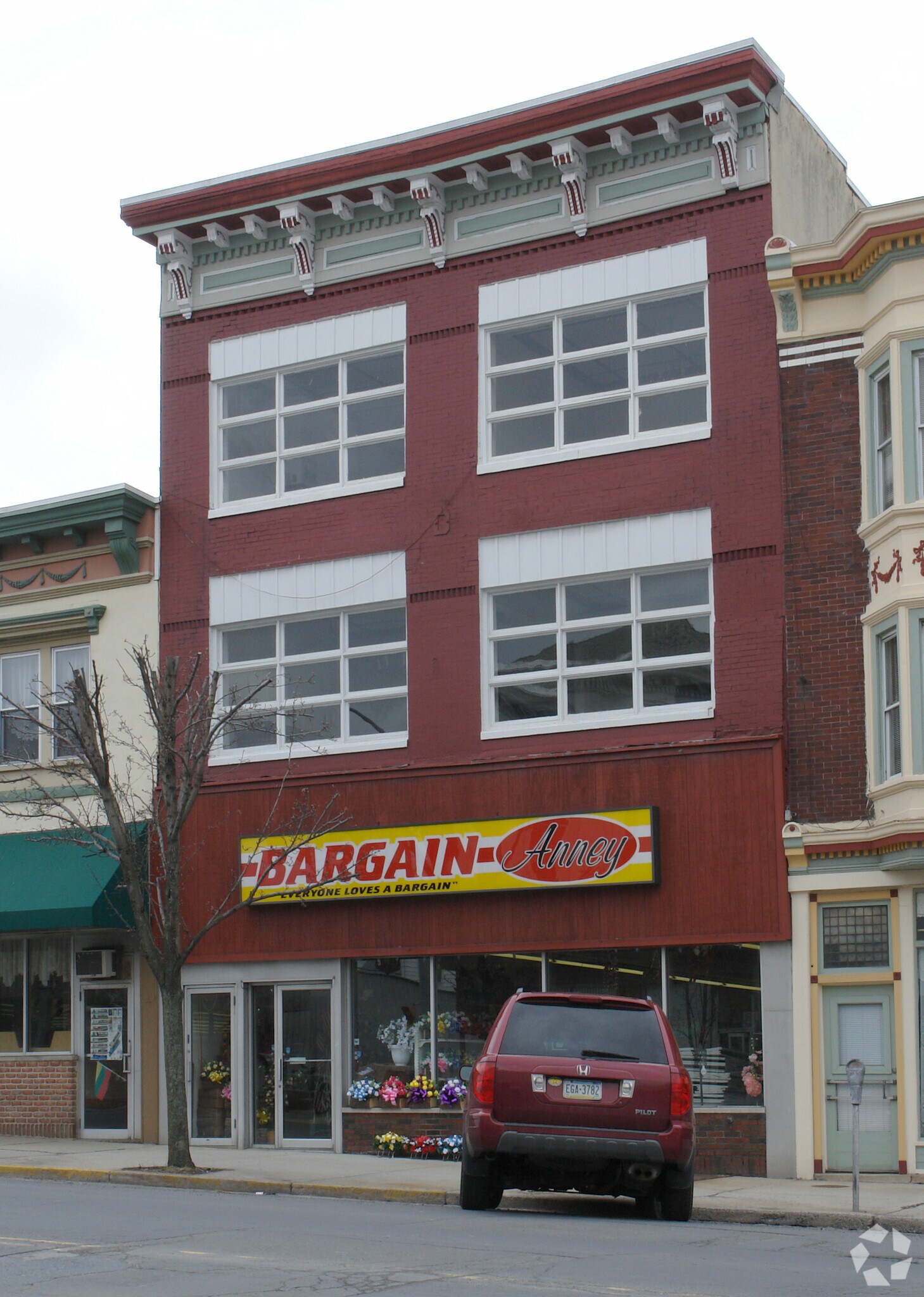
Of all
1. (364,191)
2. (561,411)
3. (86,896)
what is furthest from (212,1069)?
(364,191)

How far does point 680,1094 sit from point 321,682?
10.8 m

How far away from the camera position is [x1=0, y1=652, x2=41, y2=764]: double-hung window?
24844 mm

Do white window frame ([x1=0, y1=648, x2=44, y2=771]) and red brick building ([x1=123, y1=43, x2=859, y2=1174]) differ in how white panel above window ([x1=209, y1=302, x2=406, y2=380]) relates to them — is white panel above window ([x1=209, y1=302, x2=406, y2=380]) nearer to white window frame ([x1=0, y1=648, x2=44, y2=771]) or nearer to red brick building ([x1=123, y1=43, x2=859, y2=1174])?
red brick building ([x1=123, y1=43, x2=859, y2=1174])

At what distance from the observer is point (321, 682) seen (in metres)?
23.0

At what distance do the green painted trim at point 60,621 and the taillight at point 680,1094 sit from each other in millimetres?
13527

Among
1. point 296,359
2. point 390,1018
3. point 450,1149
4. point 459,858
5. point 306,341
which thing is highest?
point 306,341

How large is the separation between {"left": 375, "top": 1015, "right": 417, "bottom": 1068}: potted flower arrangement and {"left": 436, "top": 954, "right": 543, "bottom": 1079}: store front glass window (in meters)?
0.43

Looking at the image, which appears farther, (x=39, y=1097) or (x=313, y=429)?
(x=39, y=1097)

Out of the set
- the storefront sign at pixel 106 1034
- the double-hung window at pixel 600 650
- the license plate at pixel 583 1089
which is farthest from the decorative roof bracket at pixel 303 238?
the license plate at pixel 583 1089

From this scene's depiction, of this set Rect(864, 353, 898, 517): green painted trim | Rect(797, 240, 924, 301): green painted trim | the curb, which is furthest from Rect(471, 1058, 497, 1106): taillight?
Rect(797, 240, 924, 301): green painted trim

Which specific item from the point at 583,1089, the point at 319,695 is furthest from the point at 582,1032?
the point at 319,695

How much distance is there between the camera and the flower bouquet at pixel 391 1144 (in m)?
20.5

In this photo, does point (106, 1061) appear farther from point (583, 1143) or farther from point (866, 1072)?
point (583, 1143)

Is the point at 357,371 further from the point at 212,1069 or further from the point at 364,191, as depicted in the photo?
the point at 212,1069
